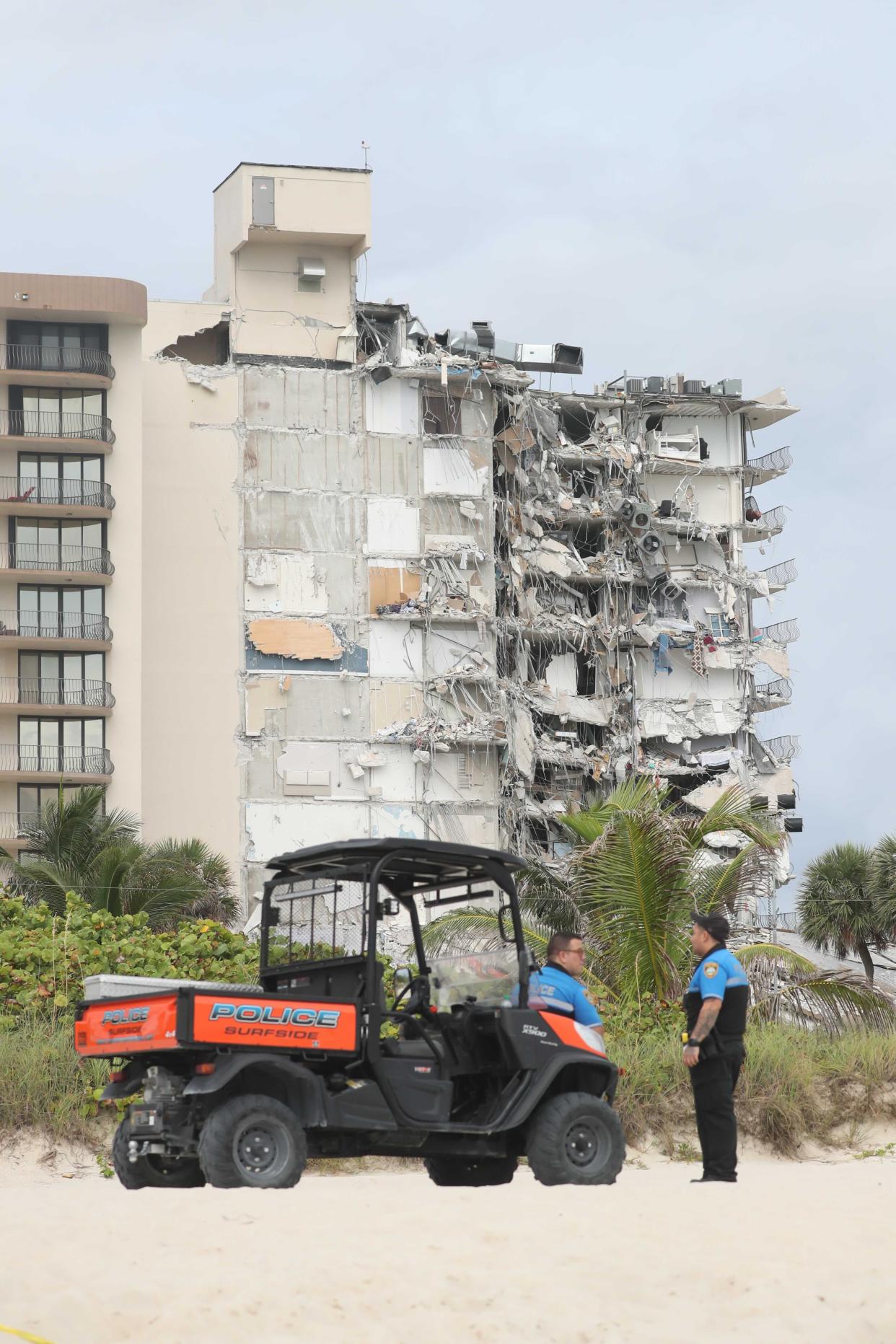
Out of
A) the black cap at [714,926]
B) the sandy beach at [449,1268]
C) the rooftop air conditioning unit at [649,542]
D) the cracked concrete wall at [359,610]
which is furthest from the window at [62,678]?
the sandy beach at [449,1268]

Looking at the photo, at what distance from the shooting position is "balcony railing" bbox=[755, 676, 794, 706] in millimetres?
65125

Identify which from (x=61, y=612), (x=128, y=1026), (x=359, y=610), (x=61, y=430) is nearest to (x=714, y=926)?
(x=128, y=1026)

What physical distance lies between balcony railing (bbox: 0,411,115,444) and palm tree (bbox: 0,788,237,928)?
12.1 m

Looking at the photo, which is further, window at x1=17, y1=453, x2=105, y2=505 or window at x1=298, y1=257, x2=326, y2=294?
window at x1=298, y1=257, x2=326, y2=294

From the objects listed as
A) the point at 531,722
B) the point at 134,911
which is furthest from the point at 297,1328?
the point at 531,722

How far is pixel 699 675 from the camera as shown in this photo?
63.8 metres

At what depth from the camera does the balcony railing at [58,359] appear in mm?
53625

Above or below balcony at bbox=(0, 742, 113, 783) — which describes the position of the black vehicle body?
below

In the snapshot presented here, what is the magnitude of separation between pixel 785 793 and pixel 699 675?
512 centimetres

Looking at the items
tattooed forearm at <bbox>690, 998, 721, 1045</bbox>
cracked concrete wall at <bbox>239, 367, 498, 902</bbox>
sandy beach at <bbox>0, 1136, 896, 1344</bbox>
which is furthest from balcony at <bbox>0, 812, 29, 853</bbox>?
sandy beach at <bbox>0, 1136, 896, 1344</bbox>

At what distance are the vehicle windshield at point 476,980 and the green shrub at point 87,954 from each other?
5.35 metres

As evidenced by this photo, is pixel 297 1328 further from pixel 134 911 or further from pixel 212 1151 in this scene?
pixel 134 911

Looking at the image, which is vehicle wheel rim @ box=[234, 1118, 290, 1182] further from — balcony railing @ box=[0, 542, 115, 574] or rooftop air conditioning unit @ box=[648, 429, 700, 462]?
rooftop air conditioning unit @ box=[648, 429, 700, 462]

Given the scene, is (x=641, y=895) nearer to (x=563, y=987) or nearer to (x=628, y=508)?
(x=563, y=987)
